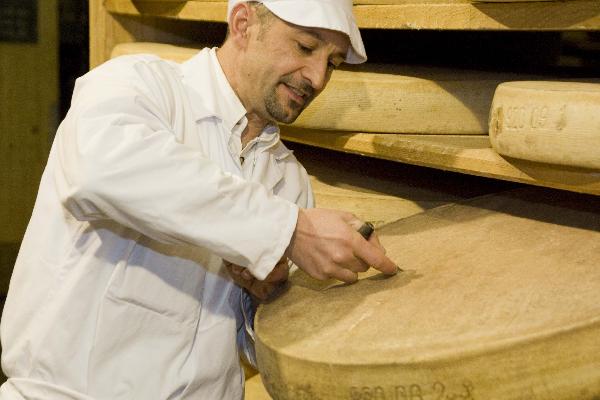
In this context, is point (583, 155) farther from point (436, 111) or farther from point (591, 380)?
point (436, 111)

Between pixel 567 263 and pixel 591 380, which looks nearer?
pixel 591 380

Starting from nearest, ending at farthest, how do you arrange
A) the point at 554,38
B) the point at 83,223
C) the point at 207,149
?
the point at 83,223
the point at 207,149
the point at 554,38

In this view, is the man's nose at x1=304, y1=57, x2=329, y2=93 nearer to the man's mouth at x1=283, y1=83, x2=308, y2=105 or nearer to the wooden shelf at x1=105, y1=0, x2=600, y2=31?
the man's mouth at x1=283, y1=83, x2=308, y2=105

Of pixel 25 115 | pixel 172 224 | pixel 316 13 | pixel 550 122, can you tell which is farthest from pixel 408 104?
pixel 25 115

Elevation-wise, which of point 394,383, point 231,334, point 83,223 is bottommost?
point 231,334

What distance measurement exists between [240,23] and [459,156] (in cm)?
46

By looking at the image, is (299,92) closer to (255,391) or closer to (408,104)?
(408,104)

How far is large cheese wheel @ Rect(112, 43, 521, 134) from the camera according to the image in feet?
5.82

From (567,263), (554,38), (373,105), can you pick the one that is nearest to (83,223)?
(373,105)

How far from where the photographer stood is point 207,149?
61.6 inches

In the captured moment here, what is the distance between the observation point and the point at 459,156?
1.53 metres

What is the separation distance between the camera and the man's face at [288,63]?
59.4 inches

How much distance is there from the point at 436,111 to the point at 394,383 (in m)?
0.87

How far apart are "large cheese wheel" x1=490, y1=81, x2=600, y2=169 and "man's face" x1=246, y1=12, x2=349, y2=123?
0.32 m
